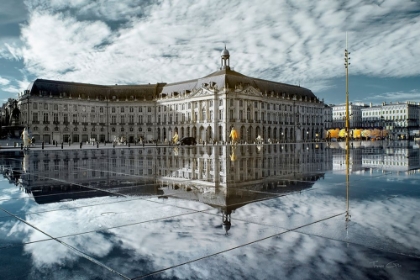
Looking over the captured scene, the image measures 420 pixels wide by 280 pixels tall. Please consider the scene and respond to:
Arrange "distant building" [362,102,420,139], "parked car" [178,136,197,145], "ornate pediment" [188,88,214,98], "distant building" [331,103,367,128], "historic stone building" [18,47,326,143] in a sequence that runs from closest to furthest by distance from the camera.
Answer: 1. "parked car" [178,136,197,145]
2. "ornate pediment" [188,88,214,98]
3. "historic stone building" [18,47,326,143]
4. "distant building" [362,102,420,139]
5. "distant building" [331,103,367,128]

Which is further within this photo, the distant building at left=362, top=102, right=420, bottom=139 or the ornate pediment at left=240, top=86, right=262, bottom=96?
the distant building at left=362, top=102, right=420, bottom=139

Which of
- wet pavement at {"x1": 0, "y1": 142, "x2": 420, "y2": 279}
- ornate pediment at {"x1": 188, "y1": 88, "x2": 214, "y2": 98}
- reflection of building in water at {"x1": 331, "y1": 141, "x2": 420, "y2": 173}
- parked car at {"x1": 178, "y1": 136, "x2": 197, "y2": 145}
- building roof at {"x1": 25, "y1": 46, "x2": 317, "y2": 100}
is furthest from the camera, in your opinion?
building roof at {"x1": 25, "y1": 46, "x2": 317, "y2": 100}

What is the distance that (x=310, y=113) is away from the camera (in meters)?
110

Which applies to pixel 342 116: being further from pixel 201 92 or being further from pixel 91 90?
pixel 91 90

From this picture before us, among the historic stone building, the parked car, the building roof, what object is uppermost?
the building roof

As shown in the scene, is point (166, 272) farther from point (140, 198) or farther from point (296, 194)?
point (296, 194)

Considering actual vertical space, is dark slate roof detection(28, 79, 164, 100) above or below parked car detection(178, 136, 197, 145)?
above

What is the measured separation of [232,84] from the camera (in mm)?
83438

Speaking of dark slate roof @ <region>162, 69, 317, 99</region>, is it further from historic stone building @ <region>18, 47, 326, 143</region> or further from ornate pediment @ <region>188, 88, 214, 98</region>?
ornate pediment @ <region>188, 88, 214, 98</region>

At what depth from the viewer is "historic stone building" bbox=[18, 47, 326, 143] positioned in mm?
83125

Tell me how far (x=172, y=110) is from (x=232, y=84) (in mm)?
19844

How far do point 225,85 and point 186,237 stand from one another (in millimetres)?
77106

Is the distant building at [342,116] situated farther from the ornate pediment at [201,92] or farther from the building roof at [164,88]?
the ornate pediment at [201,92]

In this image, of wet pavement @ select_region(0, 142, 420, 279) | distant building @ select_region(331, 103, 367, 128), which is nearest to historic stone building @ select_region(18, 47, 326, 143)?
wet pavement @ select_region(0, 142, 420, 279)
